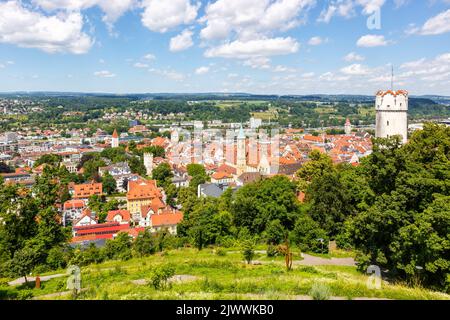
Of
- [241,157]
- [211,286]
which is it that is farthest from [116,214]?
[211,286]

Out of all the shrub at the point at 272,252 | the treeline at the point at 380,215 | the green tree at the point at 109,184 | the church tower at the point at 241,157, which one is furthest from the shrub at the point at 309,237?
the green tree at the point at 109,184

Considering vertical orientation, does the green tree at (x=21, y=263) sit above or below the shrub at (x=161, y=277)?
below

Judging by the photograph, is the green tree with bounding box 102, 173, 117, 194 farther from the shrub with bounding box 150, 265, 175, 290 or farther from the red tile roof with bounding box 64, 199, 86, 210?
the shrub with bounding box 150, 265, 175, 290

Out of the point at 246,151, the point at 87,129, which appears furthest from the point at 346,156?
the point at 87,129

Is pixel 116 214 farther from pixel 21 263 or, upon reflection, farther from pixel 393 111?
pixel 393 111

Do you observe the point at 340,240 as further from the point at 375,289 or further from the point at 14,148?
the point at 14,148

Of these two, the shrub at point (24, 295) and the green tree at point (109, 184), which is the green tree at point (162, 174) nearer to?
the green tree at point (109, 184)

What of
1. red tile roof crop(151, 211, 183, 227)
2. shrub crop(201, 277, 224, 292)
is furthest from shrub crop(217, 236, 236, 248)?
red tile roof crop(151, 211, 183, 227)
